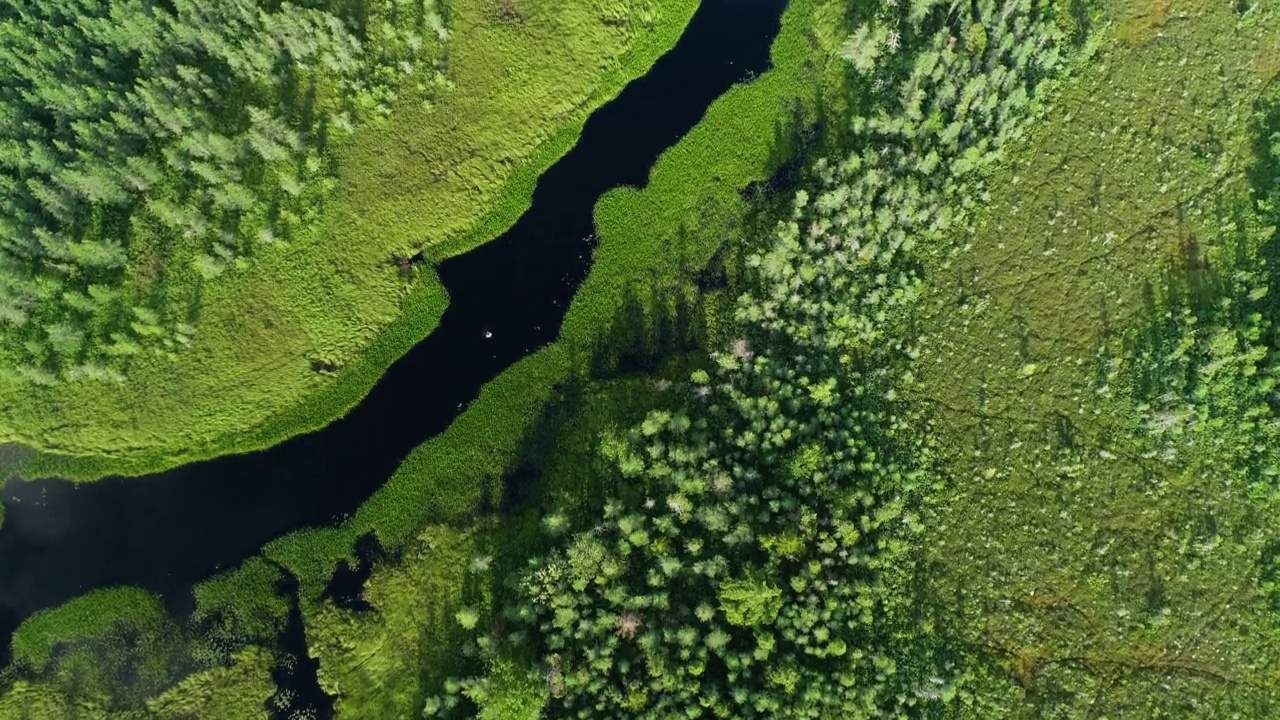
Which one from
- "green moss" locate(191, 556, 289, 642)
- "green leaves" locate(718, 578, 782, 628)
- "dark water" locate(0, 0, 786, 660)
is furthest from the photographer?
"dark water" locate(0, 0, 786, 660)

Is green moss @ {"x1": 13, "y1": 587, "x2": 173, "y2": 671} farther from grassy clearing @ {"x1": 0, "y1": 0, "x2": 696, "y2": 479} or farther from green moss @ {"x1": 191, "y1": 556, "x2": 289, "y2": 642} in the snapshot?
grassy clearing @ {"x1": 0, "y1": 0, "x2": 696, "y2": 479}

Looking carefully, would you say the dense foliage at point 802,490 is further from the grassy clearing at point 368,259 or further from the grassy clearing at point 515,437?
the grassy clearing at point 368,259

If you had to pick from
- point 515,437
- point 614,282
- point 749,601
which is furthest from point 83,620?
point 749,601

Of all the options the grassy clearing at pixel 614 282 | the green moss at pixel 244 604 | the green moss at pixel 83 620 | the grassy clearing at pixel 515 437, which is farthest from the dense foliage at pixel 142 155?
the grassy clearing at pixel 515 437

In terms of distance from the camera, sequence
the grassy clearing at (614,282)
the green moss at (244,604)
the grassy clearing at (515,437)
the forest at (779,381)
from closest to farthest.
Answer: the forest at (779,381) < the grassy clearing at (515,437) < the green moss at (244,604) < the grassy clearing at (614,282)

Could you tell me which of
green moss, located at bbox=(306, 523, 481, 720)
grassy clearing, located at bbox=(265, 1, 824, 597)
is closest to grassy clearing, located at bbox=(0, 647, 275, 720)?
green moss, located at bbox=(306, 523, 481, 720)
